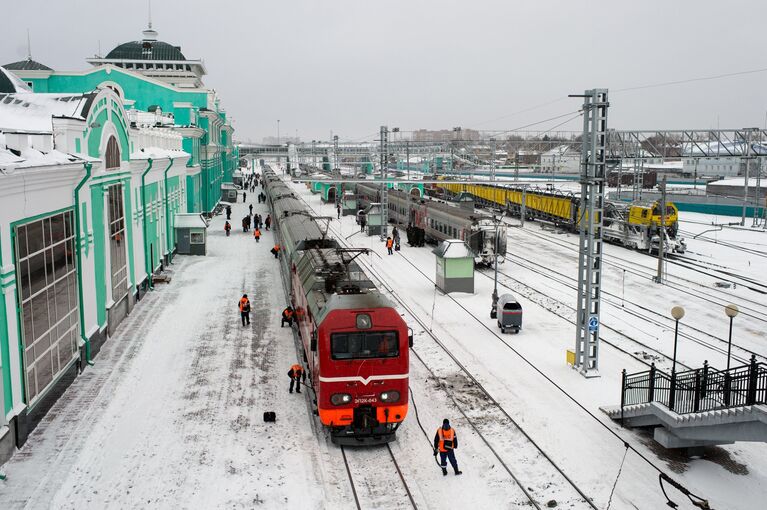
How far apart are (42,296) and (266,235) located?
35.1 meters

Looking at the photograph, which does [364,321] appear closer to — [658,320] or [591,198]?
[591,198]

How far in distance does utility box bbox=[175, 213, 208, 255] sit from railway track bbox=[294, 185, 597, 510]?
24.5 meters

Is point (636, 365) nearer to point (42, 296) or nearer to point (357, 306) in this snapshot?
point (357, 306)

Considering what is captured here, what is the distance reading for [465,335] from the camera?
23.4 m

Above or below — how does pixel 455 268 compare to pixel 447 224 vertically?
below

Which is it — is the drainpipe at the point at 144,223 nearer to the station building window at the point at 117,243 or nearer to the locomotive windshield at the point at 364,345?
the station building window at the point at 117,243

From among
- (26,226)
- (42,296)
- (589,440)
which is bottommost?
(589,440)

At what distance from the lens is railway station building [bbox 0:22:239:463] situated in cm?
1420

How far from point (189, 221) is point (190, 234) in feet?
2.63

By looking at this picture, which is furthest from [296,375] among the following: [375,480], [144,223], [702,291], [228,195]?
[228,195]

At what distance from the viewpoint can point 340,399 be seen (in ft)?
44.9

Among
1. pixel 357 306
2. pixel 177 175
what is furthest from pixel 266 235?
pixel 357 306

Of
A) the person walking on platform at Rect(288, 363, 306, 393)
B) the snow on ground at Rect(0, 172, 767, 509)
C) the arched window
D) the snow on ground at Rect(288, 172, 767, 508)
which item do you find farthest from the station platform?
the arched window

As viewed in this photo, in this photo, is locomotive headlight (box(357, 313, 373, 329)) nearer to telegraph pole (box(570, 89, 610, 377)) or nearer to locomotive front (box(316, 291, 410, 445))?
locomotive front (box(316, 291, 410, 445))
